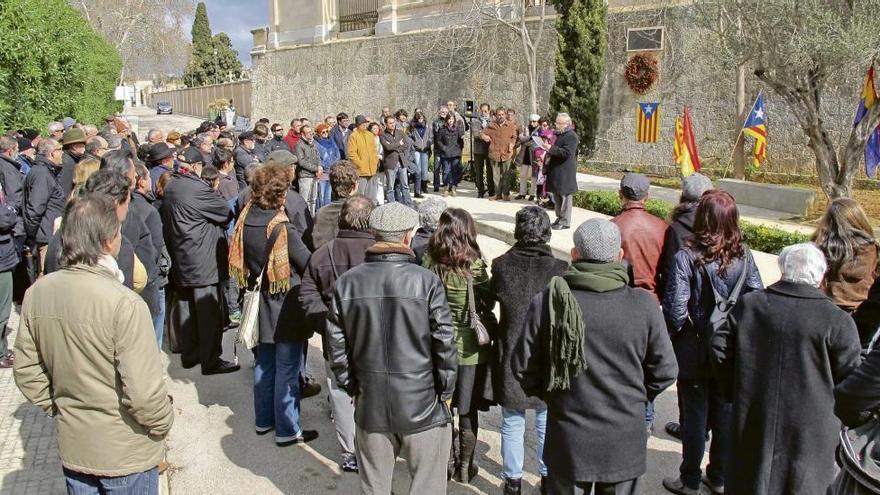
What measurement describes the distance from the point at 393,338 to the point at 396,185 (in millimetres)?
10160

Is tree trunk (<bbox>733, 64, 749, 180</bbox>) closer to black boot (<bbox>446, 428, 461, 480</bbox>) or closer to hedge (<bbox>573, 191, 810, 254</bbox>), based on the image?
hedge (<bbox>573, 191, 810, 254</bbox>)

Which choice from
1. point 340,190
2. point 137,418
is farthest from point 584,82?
point 137,418

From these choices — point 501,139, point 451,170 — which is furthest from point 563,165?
point 451,170

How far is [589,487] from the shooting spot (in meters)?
3.03

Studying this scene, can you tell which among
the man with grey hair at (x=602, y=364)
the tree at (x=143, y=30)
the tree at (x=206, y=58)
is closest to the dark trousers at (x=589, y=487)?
the man with grey hair at (x=602, y=364)

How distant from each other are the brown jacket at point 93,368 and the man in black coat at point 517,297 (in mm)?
1743

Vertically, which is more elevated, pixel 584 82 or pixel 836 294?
pixel 584 82

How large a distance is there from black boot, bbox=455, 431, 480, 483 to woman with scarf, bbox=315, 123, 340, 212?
8080 millimetres

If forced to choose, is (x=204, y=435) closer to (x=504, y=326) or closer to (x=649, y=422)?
(x=504, y=326)

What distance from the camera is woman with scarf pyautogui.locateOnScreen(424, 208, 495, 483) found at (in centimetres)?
371

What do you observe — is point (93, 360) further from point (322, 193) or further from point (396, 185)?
point (396, 185)

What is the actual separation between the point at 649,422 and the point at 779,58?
7.40m

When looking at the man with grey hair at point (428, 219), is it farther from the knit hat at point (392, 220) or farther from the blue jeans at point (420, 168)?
the blue jeans at point (420, 168)

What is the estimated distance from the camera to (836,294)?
3.81m
